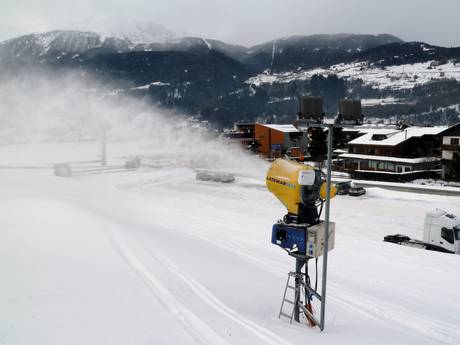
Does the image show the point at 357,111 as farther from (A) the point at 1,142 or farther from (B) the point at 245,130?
(A) the point at 1,142

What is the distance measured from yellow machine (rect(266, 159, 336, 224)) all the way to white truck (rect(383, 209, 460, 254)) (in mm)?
11894

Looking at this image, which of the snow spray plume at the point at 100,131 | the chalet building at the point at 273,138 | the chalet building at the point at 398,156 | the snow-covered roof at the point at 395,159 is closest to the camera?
the snow-covered roof at the point at 395,159

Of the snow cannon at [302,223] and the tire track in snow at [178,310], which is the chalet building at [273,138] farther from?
the snow cannon at [302,223]

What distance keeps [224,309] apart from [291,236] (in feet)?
6.12

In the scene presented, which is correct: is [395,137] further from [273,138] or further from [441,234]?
[441,234]

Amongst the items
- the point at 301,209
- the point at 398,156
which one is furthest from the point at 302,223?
the point at 398,156

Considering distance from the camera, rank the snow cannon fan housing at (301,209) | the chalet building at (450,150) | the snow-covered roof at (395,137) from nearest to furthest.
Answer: the snow cannon fan housing at (301,209)
the chalet building at (450,150)
the snow-covered roof at (395,137)

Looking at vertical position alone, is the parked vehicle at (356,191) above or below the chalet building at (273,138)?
below

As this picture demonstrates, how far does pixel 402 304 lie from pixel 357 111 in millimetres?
5439

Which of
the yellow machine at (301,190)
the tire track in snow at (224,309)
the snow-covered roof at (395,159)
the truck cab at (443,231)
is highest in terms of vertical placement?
the yellow machine at (301,190)

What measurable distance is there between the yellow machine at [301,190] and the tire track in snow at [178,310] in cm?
255

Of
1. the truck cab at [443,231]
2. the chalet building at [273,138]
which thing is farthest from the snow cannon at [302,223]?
the chalet building at [273,138]

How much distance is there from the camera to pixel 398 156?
43.6 meters

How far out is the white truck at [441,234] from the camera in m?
16.6
